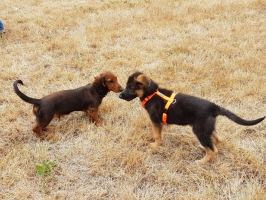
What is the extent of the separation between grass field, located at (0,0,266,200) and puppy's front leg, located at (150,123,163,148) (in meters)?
0.12

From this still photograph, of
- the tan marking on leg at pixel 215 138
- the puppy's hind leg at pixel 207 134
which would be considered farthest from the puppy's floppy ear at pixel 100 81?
the tan marking on leg at pixel 215 138

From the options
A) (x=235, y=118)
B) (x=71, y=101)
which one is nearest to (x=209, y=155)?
(x=235, y=118)

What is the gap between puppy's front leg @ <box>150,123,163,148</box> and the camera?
4.44m

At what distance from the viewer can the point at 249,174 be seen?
13.1 ft

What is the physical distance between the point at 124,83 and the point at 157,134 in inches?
85.7

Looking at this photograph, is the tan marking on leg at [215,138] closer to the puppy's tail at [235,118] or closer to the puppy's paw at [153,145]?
the puppy's tail at [235,118]

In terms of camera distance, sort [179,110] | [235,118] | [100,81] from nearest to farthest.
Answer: [235,118], [179,110], [100,81]

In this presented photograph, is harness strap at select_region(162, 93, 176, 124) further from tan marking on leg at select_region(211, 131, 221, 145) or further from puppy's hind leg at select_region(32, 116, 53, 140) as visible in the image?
puppy's hind leg at select_region(32, 116, 53, 140)

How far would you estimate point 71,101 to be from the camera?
15.9ft

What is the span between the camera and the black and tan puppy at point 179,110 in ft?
12.7

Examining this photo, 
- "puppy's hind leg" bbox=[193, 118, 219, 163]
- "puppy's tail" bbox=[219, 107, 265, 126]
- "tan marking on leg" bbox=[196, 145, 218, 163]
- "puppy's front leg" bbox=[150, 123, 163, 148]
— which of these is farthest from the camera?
"puppy's front leg" bbox=[150, 123, 163, 148]

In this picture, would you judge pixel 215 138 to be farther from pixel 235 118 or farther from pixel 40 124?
pixel 40 124

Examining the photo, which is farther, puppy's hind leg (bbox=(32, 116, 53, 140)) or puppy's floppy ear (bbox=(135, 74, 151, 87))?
puppy's hind leg (bbox=(32, 116, 53, 140))

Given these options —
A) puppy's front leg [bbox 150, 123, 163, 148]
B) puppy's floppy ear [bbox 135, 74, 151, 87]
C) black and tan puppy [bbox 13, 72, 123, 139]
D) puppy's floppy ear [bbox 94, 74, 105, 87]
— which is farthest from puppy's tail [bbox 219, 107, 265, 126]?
puppy's floppy ear [bbox 94, 74, 105, 87]
